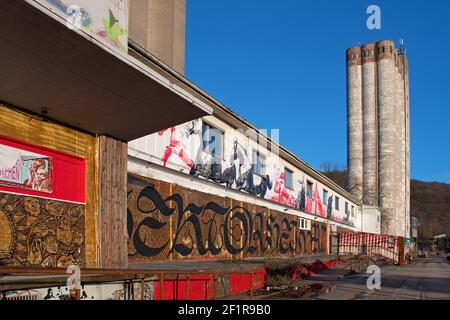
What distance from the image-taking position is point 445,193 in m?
163

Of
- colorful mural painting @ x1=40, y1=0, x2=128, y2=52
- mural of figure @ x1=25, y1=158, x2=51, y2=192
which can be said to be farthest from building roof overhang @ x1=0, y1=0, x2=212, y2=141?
mural of figure @ x1=25, y1=158, x2=51, y2=192

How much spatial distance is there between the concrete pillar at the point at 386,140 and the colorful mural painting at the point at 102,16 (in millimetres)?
70606

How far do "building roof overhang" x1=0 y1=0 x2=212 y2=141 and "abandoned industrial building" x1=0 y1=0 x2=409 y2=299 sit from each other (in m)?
0.03

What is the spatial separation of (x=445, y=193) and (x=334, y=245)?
5300 inches

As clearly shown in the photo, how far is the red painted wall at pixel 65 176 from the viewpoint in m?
10.7

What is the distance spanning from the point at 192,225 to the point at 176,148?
2.91 metres

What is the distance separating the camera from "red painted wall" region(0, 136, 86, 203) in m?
10.7

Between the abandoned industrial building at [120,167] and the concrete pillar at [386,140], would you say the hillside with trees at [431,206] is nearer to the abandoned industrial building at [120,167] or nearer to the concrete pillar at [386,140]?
the concrete pillar at [386,140]

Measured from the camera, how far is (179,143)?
711 inches

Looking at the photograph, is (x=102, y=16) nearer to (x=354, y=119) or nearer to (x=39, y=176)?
(x=39, y=176)

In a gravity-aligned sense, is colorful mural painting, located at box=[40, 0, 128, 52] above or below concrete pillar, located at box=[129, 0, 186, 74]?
below

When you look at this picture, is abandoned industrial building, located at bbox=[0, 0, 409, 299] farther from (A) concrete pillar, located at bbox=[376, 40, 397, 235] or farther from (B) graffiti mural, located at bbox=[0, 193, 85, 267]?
(A) concrete pillar, located at bbox=[376, 40, 397, 235]
